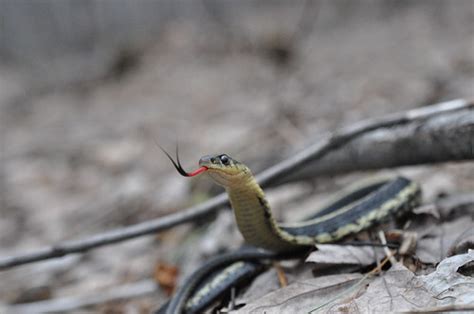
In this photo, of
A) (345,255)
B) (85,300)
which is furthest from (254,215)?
(85,300)

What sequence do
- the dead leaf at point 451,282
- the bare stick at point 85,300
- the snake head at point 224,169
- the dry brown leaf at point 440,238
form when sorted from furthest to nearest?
the bare stick at point 85,300, the dry brown leaf at point 440,238, the snake head at point 224,169, the dead leaf at point 451,282

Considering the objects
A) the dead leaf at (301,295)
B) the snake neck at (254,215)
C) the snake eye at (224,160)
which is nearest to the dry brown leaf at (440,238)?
the dead leaf at (301,295)

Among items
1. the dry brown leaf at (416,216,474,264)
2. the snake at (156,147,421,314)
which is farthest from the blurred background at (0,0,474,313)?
the dry brown leaf at (416,216,474,264)

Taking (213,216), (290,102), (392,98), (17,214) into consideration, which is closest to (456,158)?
(213,216)

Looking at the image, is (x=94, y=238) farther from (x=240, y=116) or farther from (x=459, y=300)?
(x=240, y=116)

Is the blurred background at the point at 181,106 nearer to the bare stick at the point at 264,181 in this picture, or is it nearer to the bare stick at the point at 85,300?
the bare stick at the point at 85,300

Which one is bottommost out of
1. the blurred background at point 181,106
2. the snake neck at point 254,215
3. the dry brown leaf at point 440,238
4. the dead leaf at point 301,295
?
the dry brown leaf at point 440,238

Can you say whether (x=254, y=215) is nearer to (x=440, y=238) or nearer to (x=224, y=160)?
(x=224, y=160)
